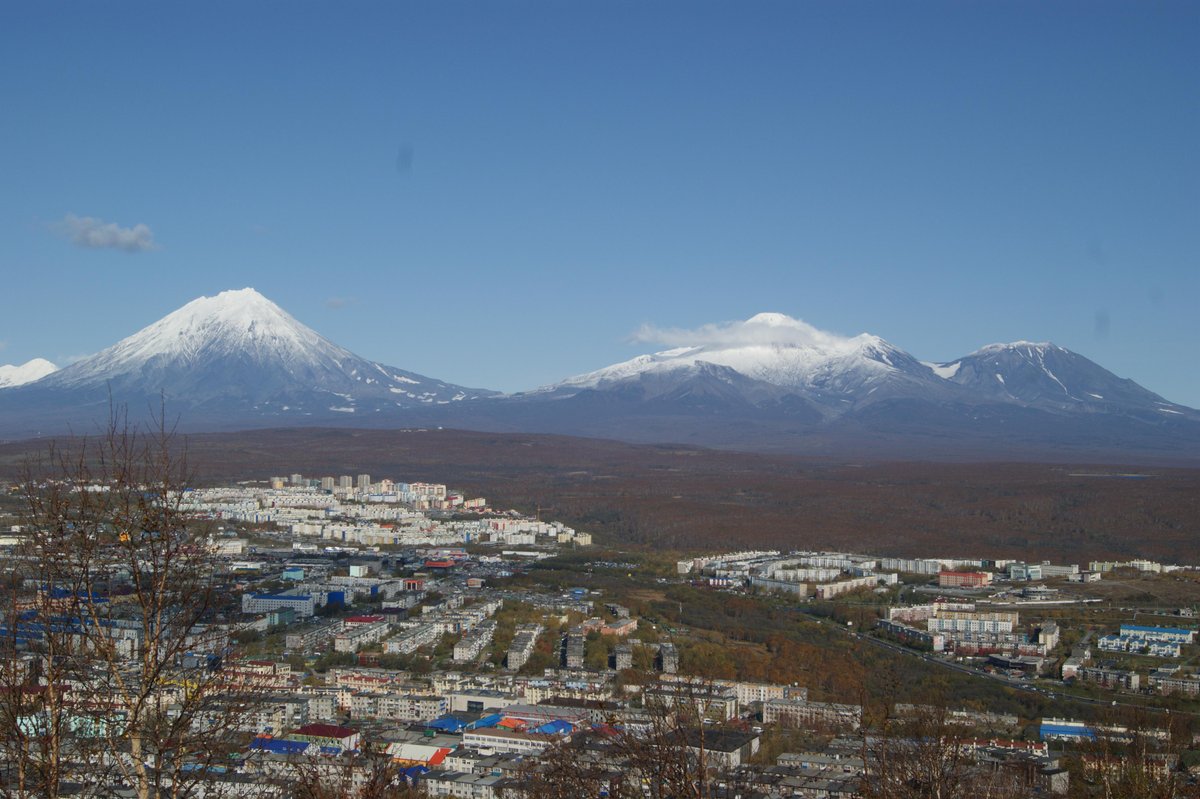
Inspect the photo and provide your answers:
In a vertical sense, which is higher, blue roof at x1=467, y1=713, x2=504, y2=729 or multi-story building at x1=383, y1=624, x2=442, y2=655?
blue roof at x1=467, y1=713, x2=504, y2=729

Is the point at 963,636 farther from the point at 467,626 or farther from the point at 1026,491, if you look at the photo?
the point at 1026,491

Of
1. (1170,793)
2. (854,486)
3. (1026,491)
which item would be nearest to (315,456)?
(854,486)

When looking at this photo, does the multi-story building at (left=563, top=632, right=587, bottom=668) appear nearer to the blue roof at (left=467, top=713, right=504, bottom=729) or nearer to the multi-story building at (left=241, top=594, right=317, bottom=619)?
the blue roof at (left=467, top=713, right=504, bottom=729)

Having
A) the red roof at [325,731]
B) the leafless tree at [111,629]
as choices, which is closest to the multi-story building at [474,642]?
the red roof at [325,731]

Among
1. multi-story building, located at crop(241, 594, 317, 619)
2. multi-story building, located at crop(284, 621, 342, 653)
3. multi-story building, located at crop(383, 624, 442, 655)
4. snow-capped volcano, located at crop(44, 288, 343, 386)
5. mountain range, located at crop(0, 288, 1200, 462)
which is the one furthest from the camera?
snow-capped volcano, located at crop(44, 288, 343, 386)

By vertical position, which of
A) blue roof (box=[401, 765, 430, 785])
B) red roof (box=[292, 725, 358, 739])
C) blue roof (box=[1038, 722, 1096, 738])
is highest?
red roof (box=[292, 725, 358, 739])

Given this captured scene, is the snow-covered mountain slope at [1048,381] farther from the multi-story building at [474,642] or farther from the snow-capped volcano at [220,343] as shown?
the multi-story building at [474,642]

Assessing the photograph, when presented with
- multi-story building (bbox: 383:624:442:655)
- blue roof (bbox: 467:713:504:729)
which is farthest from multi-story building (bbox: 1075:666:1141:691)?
multi-story building (bbox: 383:624:442:655)
